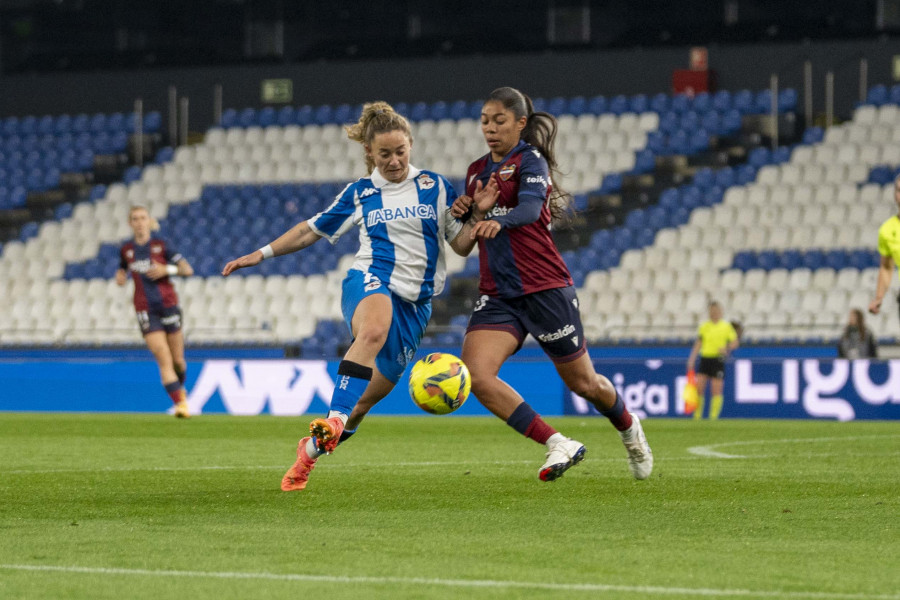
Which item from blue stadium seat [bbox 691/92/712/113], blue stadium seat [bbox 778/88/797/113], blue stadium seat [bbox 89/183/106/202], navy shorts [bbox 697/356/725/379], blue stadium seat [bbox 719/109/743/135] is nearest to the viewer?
navy shorts [bbox 697/356/725/379]

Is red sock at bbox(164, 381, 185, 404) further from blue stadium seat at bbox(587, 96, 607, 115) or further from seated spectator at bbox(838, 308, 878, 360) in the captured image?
blue stadium seat at bbox(587, 96, 607, 115)

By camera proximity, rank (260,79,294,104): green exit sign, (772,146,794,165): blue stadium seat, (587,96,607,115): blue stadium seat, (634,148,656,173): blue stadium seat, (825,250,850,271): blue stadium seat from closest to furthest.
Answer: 1. (825,250,850,271): blue stadium seat
2. (772,146,794,165): blue stadium seat
3. (634,148,656,173): blue stadium seat
4. (587,96,607,115): blue stadium seat
5. (260,79,294,104): green exit sign

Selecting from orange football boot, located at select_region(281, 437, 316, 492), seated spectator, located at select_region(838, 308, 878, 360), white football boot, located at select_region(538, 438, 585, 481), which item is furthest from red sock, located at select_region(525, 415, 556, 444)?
seated spectator, located at select_region(838, 308, 878, 360)

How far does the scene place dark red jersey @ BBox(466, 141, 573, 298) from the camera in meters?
7.10

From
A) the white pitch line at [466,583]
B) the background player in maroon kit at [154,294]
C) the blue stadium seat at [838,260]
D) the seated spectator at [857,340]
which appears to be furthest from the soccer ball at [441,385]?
the blue stadium seat at [838,260]

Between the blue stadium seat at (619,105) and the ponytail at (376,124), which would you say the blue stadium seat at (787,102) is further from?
the ponytail at (376,124)

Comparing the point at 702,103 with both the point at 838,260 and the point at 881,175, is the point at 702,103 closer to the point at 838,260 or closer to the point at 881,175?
the point at 881,175

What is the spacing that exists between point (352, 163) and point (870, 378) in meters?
12.5

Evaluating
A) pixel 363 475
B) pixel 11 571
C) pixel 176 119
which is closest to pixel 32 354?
pixel 176 119

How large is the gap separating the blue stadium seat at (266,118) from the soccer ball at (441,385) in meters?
22.5

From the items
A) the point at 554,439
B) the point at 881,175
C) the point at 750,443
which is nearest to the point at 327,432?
the point at 554,439

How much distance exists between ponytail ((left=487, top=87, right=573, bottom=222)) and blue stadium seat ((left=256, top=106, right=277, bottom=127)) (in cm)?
2206

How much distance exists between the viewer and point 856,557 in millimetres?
5004

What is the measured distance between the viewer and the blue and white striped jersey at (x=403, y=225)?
23.8ft
